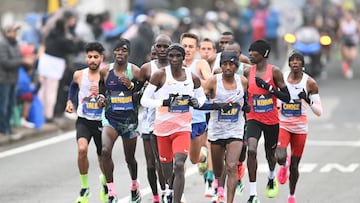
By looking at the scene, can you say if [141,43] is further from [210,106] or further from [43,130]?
[210,106]

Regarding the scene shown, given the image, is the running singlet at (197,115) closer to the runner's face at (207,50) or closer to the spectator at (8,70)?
the runner's face at (207,50)

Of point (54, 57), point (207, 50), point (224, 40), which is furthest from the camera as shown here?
point (54, 57)

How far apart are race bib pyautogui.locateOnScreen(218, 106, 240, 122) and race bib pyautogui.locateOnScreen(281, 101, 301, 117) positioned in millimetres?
832

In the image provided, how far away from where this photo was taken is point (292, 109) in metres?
14.0

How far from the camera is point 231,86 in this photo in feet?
44.1

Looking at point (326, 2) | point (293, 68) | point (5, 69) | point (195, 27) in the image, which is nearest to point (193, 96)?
point (293, 68)

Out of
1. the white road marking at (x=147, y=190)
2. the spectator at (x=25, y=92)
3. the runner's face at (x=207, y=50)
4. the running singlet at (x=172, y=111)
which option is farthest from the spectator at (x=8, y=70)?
the running singlet at (x=172, y=111)

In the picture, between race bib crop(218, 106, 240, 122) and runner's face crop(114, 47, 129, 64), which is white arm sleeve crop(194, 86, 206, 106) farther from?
runner's face crop(114, 47, 129, 64)

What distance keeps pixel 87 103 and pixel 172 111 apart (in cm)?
144

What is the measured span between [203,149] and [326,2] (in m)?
32.9

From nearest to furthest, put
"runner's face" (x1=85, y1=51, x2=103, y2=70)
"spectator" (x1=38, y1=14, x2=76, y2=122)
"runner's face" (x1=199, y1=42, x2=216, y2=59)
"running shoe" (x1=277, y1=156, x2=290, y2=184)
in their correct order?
"runner's face" (x1=85, y1=51, x2=103, y2=70), "running shoe" (x1=277, y1=156, x2=290, y2=184), "runner's face" (x1=199, y1=42, x2=216, y2=59), "spectator" (x1=38, y1=14, x2=76, y2=122)

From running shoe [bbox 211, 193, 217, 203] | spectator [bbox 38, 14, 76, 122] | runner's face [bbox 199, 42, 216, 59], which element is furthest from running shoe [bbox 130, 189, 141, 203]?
spectator [bbox 38, 14, 76, 122]

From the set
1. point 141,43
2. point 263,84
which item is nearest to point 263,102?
point 263,84

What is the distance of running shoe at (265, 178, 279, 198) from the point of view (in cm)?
1437
